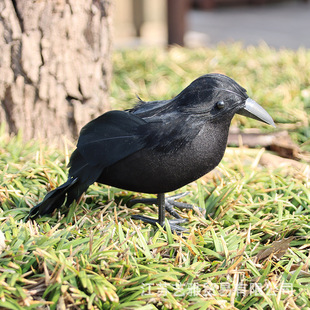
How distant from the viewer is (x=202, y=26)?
10898mm

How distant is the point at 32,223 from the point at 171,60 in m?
3.23

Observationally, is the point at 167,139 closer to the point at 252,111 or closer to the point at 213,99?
the point at 213,99

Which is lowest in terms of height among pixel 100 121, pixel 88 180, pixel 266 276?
pixel 266 276

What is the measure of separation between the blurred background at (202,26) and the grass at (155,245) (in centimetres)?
414

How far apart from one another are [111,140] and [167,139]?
0.24m

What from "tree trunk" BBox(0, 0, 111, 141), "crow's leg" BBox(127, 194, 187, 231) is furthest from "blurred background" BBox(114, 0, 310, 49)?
"crow's leg" BBox(127, 194, 187, 231)

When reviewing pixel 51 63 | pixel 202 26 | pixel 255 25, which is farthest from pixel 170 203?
pixel 255 25

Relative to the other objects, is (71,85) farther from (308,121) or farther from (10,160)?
(308,121)

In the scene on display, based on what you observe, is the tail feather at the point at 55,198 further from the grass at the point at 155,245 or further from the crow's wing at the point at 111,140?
the crow's wing at the point at 111,140

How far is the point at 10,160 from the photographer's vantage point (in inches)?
108

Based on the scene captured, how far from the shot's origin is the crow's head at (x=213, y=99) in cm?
193

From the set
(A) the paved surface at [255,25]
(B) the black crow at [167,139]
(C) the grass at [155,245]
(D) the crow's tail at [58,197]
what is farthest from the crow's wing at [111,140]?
(A) the paved surface at [255,25]

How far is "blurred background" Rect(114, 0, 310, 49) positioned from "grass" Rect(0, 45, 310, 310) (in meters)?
4.14

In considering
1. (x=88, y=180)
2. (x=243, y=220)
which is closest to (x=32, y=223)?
(x=88, y=180)
